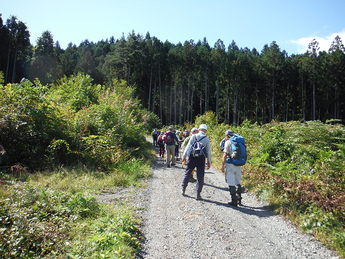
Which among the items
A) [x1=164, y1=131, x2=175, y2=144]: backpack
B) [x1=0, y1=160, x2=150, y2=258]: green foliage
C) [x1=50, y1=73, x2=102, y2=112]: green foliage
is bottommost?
[x1=0, y1=160, x2=150, y2=258]: green foliage

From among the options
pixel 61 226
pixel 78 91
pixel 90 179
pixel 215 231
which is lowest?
pixel 215 231

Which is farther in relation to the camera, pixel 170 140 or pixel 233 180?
pixel 170 140

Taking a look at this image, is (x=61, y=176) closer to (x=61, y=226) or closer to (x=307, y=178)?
(x=61, y=226)

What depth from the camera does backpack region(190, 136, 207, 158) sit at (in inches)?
243

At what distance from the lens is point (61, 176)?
683cm

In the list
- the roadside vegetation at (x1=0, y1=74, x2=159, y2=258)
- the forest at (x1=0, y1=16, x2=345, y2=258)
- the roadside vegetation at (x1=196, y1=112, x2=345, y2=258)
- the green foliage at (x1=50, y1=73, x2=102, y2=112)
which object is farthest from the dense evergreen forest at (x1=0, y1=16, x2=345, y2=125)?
the roadside vegetation at (x1=196, y1=112, x2=345, y2=258)

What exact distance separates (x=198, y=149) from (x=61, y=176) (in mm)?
4387

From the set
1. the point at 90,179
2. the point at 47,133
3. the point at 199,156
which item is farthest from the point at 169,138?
the point at 47,133

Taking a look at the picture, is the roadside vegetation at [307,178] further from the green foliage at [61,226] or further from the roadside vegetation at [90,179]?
the green foliage at [61,226]

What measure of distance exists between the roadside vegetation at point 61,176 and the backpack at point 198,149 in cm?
227

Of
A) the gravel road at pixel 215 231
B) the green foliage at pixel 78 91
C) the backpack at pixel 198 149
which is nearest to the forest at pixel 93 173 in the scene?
the green foliage at pixel 78 91

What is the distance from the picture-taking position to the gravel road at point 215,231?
12.4ft

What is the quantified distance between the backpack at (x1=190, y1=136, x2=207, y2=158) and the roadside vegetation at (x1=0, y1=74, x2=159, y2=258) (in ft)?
7.46

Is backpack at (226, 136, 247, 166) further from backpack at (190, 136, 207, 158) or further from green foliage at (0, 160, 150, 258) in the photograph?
green foliage at (0, 160, 150, 258)
